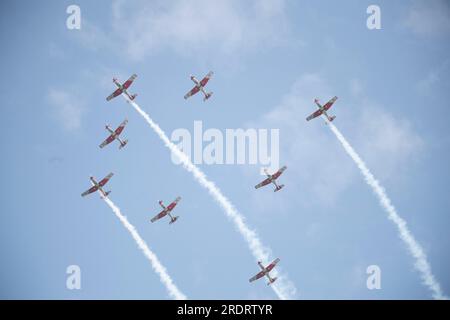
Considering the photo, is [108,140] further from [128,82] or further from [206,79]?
[206,79]

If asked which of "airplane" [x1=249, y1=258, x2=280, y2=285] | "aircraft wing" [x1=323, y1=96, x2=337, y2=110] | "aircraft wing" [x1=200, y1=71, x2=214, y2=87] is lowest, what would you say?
"airplane" [x1=249, y1=258, x2=280, y2=285]

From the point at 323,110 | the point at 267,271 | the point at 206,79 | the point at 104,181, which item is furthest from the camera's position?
the point at 206,79

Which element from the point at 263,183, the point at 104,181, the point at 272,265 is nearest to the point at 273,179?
the point at 263,183

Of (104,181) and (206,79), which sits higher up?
(206,79)

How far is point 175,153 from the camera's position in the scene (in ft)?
459

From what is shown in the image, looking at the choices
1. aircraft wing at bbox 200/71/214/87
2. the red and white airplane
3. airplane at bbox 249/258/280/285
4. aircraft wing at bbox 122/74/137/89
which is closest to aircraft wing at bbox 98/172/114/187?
aircraft wing at bbox 122/74/137/89

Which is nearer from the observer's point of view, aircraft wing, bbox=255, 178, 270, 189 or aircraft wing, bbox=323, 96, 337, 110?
aircraft wing, bbox=255, 178, 270, 189

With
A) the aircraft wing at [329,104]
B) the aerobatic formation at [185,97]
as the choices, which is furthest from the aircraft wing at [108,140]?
the aircraft wing at [329,104]

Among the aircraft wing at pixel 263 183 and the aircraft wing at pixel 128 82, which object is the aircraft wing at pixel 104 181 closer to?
the aircraft wing at pixel 128 82

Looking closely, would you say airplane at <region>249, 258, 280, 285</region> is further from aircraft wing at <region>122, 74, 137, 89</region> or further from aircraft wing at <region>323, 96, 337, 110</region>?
aircraft wing at <region>122, 74, 137, 89</region>

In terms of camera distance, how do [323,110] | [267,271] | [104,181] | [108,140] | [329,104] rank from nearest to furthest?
[267,271] → [104,181] → [329,104] → [108,140] → [323,110]
